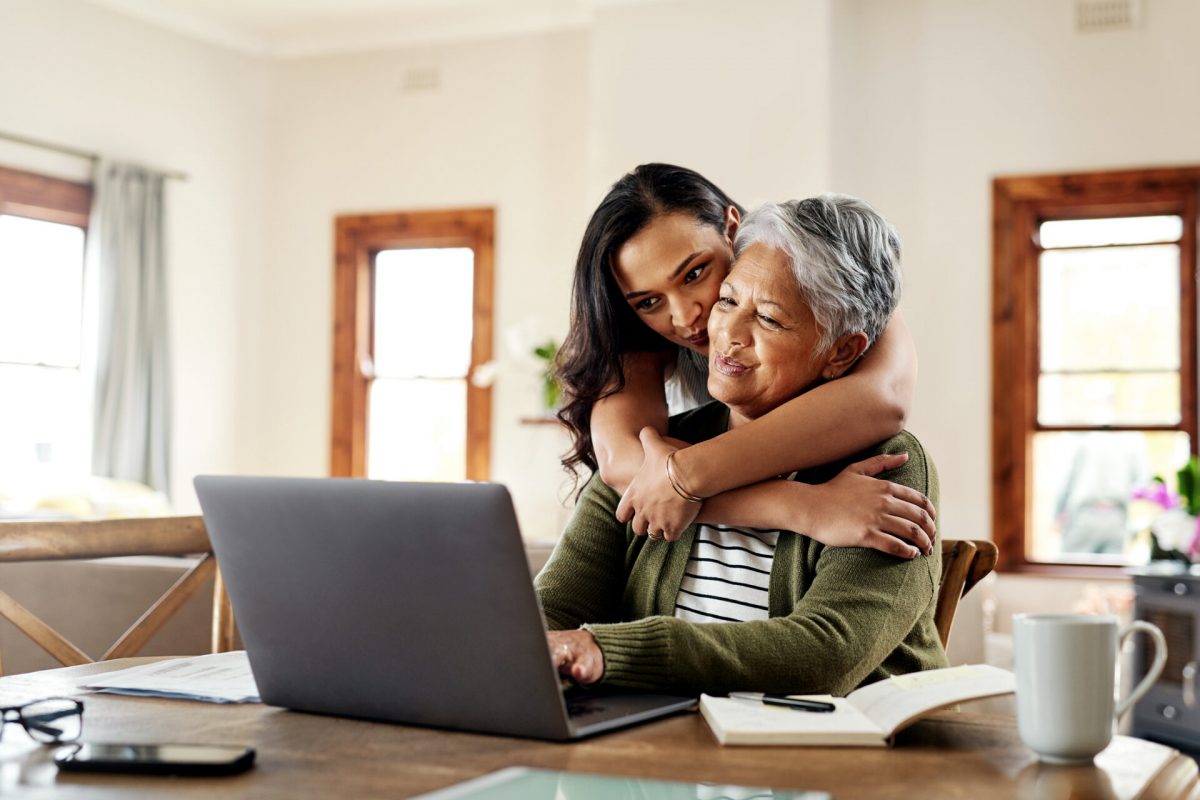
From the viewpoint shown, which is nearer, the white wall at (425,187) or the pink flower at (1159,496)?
the pink flower at (1159,496)

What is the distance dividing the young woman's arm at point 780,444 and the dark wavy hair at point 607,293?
0.32 meters

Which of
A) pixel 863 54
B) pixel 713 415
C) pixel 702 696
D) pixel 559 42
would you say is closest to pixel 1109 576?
pixel 863 54

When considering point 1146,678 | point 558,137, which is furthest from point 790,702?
point 558,137

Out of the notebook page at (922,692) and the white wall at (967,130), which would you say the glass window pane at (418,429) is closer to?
the white wall at (967,130)

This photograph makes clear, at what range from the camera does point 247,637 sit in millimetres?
1200

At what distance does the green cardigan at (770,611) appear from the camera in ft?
4.10

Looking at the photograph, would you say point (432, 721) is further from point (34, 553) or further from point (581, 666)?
point (34, 553)

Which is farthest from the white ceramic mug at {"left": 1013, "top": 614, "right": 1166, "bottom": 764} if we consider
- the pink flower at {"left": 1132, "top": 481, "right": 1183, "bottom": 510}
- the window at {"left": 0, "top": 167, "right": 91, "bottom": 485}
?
the window at {"left": 0, "top": 167, "right": 91, "bottom": 485}

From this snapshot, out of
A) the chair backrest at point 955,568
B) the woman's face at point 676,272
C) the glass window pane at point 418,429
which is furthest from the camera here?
the glass window pane at point 418,429

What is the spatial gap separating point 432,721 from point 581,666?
183mm

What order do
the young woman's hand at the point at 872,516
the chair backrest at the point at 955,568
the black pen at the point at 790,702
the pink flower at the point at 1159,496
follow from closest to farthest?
the black pen at the point at 790,702
the young woman's hand at the point at 872,516
the chair backrest at the point at 955,568
the pink flower at the point at 1159,496

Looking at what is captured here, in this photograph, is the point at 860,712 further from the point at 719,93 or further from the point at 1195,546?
the point at 719,93

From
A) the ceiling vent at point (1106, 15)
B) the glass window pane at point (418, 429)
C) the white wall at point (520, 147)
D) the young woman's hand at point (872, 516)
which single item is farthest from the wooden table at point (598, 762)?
the glass window pane at point (418, 429)

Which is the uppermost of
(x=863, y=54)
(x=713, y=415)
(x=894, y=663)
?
(x=863, y=54)
